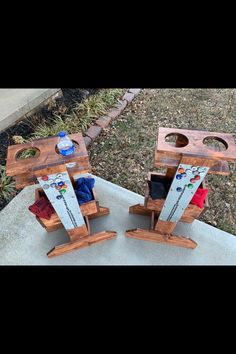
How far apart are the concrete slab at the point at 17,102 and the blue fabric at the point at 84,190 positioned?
1.51 meters

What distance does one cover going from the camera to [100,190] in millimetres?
2500

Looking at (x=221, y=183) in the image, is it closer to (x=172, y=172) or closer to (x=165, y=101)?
(x=172, y=172)

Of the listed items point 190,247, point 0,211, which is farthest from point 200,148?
point 0,211

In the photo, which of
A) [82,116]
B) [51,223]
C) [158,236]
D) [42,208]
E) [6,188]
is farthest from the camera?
[82,116]

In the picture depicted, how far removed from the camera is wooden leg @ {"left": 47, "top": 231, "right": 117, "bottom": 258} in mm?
2043

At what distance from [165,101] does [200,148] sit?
2.26 m

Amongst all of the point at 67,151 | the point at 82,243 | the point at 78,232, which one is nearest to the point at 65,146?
the point at 67,151

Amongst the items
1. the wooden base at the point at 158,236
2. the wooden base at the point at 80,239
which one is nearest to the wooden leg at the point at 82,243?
the wooden base at the point at 80,239

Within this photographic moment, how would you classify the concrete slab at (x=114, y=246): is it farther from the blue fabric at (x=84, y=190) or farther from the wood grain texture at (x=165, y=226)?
the blue fabric at (x=84, y=190)

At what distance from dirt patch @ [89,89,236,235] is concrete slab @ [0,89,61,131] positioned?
2.80 feet

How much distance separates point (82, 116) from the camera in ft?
10.3

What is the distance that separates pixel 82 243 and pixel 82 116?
1.62m

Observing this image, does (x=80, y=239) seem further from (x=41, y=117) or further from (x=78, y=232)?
(x=41, y=117)
